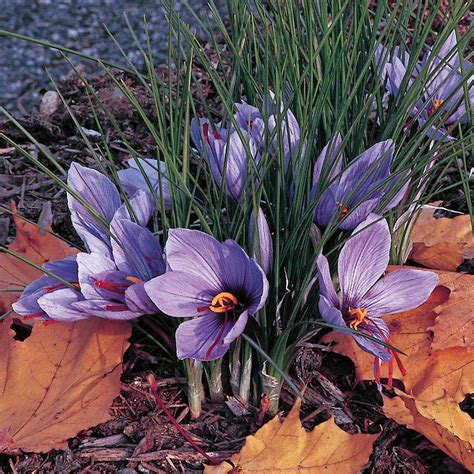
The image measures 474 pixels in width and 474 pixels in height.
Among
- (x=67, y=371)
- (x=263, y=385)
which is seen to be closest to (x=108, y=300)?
(x=67, y=371)

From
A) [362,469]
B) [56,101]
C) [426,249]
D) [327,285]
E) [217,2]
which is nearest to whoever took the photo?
[327,285]

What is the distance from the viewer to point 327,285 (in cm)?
109

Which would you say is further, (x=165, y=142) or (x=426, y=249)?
(x=426, y=249)

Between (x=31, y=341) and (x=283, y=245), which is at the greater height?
(x=283, y=245)

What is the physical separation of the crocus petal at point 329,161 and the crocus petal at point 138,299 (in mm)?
298

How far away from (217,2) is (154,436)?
6.49 ft

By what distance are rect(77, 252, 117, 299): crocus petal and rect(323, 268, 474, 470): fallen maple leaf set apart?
39 centimetres

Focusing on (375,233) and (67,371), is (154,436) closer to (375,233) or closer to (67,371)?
(67,371)

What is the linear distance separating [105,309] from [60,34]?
5.99 feet

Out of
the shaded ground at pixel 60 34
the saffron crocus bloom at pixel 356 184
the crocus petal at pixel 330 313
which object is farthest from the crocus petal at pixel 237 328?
the shaded ground at pixel 60 34

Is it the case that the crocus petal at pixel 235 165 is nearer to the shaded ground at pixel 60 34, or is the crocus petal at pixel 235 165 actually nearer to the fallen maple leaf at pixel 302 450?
the fallen maple leaf at pixel 302 450

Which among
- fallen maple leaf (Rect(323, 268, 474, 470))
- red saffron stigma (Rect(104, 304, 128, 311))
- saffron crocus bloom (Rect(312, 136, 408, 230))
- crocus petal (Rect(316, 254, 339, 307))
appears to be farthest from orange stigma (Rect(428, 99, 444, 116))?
red saffron stigma (Rect(104, 304, 128, 311))

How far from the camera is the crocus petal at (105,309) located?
1.15 meters

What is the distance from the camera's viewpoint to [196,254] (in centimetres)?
111
